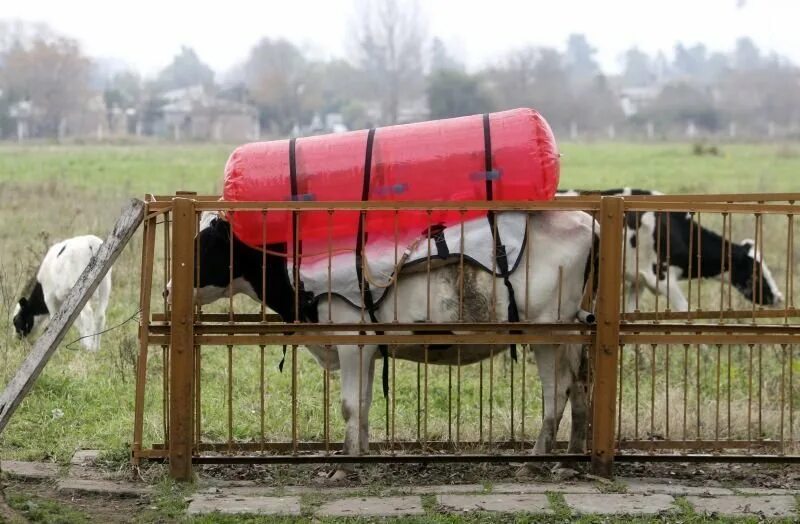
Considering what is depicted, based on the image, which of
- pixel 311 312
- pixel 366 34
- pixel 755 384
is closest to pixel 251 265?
pixel 311 312

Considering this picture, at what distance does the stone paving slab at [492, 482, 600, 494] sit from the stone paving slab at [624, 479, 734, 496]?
Answer: 24cm

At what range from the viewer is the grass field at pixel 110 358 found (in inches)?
349

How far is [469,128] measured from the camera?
759 centimetres

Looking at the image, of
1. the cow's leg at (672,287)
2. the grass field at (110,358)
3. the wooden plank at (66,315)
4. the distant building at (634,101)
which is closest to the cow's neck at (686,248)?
the cow's leg at (672,287)

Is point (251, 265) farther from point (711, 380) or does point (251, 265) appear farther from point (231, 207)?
point (711, 380)

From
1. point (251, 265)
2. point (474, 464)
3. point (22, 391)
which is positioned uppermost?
point (251, 265)

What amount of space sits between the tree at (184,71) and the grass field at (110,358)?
4952 inches

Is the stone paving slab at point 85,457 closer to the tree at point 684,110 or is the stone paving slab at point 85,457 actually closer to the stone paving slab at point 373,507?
the stone paving slab at point 373,507

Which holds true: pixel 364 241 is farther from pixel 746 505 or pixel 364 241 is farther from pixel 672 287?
pixel 672 287

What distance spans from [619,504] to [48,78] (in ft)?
297

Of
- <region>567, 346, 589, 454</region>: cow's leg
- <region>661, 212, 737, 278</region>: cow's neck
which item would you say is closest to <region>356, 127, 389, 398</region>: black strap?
<region>567, 346, 589, 454</region>: cow's leg

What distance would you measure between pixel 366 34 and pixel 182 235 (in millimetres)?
97501

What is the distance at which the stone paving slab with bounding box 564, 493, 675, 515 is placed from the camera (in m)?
6.65

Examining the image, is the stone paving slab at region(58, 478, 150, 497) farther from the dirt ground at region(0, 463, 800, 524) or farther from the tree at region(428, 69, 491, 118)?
the tree at region(428, 69, 491, 118)
